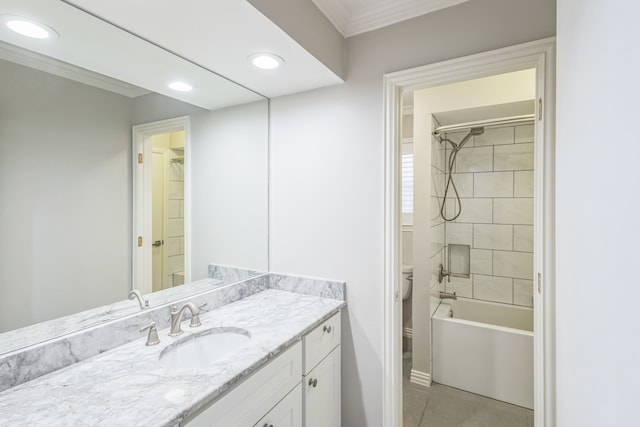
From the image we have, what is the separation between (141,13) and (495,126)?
283cm

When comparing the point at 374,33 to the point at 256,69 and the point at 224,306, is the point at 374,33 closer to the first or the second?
the point at 256,69

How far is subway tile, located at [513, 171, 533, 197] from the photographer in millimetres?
2713

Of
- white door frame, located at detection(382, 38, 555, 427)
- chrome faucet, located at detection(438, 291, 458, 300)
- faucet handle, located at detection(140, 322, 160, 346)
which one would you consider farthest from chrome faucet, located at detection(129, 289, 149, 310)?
chrome faucet, located at detection(438, 291, 458, 300)

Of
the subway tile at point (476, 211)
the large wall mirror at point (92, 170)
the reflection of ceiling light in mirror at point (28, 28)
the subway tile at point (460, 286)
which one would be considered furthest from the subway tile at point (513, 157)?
the reflection of ceiling light in mirror at point (28, 28)

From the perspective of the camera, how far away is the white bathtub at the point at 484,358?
2092mm

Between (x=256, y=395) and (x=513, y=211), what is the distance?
276 cm

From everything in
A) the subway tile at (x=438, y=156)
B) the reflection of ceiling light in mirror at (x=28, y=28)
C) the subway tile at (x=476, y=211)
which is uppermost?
the reflection of ceiling light in mirror at (x=28, y=28)

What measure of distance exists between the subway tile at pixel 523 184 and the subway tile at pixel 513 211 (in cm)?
6

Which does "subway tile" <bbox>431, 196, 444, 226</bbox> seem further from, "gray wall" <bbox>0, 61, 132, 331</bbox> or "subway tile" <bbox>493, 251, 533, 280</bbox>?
"gray wall" <bbox>0, 61, 132, 331</bbox>

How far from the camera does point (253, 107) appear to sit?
1926 millimetres

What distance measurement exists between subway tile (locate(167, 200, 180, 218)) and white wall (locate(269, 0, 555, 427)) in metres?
0.62

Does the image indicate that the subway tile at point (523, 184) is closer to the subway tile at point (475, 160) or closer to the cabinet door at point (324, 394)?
the subway tile at point (475, 160)

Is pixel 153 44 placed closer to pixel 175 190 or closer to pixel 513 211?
pixel 175 190
